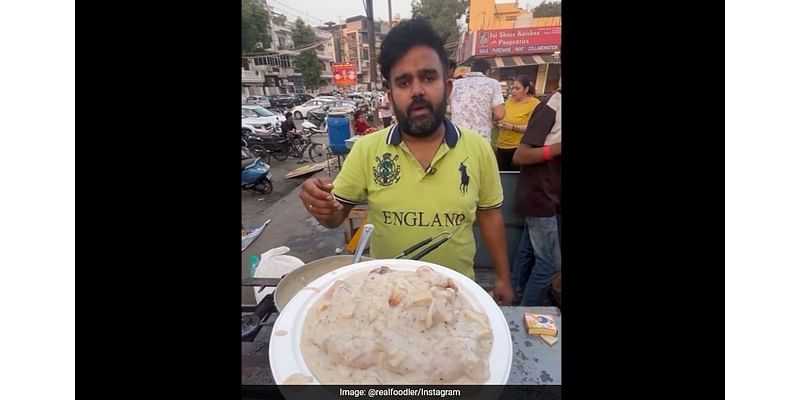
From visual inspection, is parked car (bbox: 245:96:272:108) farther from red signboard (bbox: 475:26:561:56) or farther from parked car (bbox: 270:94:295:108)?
red signboard (bbox: 475:26:561:56)

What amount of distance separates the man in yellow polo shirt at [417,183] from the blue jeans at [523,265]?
7 centimetres

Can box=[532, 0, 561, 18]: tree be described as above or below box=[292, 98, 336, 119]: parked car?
above

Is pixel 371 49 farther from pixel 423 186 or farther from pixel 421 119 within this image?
pixel 423 186

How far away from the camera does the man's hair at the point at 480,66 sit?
1.34m

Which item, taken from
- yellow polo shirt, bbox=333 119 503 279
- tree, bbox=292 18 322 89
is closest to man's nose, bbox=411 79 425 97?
yellow polo shirt, bbox=333 119 503 279

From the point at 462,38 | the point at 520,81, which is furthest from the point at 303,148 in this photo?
the point at 520,81

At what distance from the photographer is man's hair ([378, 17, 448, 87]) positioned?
131cm

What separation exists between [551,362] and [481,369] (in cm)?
30

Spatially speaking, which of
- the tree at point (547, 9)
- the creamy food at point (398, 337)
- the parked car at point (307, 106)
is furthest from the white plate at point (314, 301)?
the tree at point (547, 9)

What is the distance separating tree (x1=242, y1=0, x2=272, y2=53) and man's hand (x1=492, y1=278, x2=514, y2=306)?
130cm

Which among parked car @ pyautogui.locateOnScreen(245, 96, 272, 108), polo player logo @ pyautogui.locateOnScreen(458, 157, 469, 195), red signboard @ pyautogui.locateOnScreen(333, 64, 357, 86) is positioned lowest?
polo player logo @ pyautogui.locateOnScreen(458, 157, 469, 195)

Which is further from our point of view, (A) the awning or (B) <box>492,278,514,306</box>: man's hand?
(B) <box>492,278,514,306</box>: man's hand
